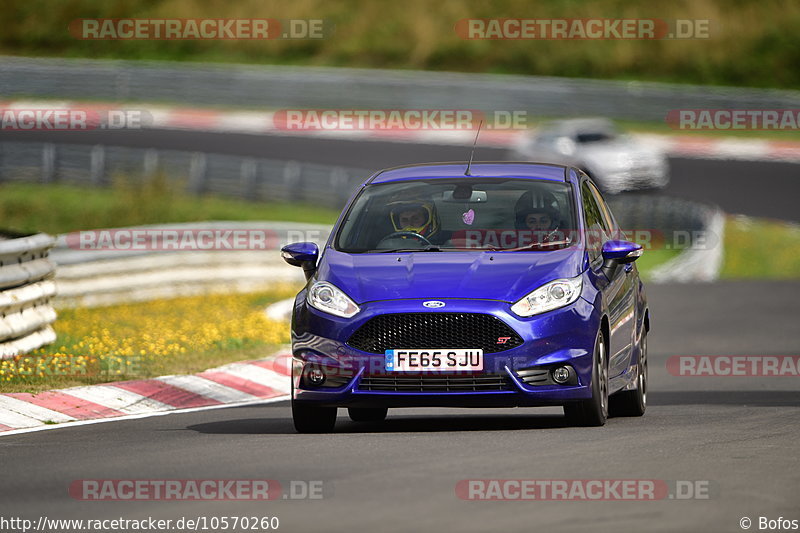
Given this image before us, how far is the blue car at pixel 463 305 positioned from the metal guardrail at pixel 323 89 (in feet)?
107

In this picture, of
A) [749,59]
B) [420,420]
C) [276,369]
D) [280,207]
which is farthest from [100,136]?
[420,420]

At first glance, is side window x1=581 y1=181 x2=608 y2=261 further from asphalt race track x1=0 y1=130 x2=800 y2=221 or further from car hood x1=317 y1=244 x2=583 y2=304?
asphalt race track x1=0 y1=130 x2=800 y2=221

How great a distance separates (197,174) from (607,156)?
361 inches

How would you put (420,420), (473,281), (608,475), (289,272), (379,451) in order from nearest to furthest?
(608,475) < (379,451) < (473,281) < (420,420) < (289,272)

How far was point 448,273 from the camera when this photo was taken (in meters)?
10.0

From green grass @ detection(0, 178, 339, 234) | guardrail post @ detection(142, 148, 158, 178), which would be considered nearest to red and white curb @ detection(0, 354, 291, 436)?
green grass @ detection(0, 178, 339, 234)

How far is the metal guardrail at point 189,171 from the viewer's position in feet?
108

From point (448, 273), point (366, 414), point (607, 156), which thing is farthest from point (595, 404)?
point (607, 156)

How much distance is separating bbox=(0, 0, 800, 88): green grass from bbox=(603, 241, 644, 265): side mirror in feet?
133

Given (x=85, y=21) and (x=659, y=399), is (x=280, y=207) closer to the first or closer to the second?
(x=659, y=399)

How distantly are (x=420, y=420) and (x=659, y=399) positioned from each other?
8.37 ft

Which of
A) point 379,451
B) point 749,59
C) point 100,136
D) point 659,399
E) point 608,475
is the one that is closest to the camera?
point 608,475

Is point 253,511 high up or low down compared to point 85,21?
down

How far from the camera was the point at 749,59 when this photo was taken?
5156 centimetres
